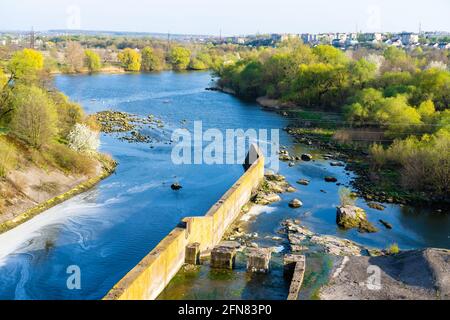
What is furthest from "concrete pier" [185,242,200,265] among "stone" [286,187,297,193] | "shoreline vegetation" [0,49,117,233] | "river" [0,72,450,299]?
"stone" [286,187,297,193]

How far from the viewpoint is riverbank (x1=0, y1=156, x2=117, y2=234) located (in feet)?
96.2

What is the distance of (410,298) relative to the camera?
66.6ft

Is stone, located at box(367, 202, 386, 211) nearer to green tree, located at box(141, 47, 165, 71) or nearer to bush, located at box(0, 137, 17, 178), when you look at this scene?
bush, located at box(0, 137, 17, 178)

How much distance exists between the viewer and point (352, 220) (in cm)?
3050

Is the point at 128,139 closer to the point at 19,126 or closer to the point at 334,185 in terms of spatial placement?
the point at 19,126

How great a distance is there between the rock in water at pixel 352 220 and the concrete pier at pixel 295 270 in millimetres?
7689

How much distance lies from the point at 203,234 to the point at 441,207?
17.6 m

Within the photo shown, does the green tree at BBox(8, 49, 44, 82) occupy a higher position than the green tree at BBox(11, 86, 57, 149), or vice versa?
the green tree at BBox(8, 49, 44, 82)

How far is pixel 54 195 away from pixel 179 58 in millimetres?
98456

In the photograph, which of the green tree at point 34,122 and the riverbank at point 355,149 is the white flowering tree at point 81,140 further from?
the riverbank at point 355,149

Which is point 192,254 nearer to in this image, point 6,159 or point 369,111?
point 6,159

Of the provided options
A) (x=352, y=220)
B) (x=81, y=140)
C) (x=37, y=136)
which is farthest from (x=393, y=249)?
(x=37, y=136)

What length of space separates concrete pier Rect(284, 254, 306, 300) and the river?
1026 mm

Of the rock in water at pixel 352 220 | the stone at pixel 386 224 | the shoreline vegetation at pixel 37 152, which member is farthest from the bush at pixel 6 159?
the stone at pixel 386 224
